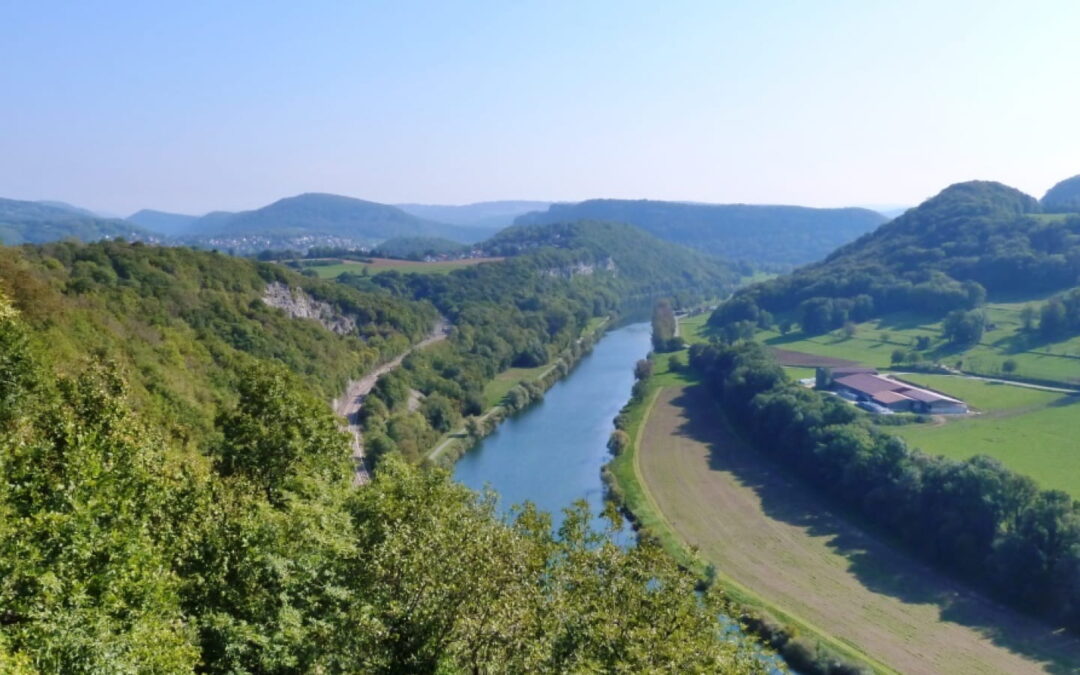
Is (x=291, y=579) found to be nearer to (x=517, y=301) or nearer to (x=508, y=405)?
(x=508, y=405)

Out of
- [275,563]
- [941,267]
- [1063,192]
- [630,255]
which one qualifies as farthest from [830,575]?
[1063,192]

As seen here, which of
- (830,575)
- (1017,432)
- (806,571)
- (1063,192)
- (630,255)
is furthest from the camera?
(630,255)

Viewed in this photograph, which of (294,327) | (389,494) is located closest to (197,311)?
(294,327)

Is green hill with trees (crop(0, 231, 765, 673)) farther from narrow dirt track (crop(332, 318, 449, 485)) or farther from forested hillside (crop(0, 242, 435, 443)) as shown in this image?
narrow dirt track (crop(332, 318, 449, 485))

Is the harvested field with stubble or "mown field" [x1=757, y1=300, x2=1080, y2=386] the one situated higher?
"mown field" [x1=757, y1=300, x2=1080, y2=386]

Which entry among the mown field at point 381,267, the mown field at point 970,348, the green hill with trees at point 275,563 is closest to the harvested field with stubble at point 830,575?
the green hill with trees at point 275,563

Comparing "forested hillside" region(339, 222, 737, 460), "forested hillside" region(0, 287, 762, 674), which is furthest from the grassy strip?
"forested hillside" region(339, 222, 737, 460)
